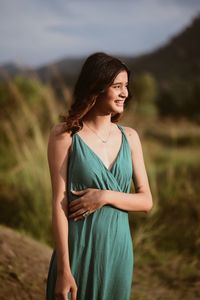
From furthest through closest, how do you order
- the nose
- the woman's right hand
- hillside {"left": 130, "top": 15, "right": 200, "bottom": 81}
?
hillside {"left": 130, "top": 15, "right": 200, "bottom": 81} < the nose < the woman's right hand

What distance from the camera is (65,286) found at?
5.45ft

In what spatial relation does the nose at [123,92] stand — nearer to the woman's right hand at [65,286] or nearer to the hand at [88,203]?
the hand at [88,203]

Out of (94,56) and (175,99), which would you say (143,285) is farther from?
(175,99)

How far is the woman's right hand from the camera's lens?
1661 mm

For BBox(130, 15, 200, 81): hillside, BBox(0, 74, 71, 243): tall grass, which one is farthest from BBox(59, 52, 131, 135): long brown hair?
BBox(130, 15, 200, 81): hillside

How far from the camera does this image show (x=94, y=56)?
1.74 meters

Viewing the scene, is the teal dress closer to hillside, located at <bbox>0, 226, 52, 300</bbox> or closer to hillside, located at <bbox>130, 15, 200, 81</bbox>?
hillside, located at <bbox>0, 226, 52, 300</bbox>

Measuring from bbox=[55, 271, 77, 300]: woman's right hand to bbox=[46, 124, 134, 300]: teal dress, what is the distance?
50 mm

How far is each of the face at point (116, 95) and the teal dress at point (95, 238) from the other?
5.9 inches

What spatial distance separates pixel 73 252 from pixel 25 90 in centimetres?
854

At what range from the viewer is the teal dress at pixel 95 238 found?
1.71 metres

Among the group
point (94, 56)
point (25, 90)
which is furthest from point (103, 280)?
point (25, 90)

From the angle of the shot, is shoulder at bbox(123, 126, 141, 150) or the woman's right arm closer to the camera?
the woman's right arm

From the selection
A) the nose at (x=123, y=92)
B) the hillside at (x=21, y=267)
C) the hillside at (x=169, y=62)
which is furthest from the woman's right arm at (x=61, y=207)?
the hillside at (x=169, y=62)
